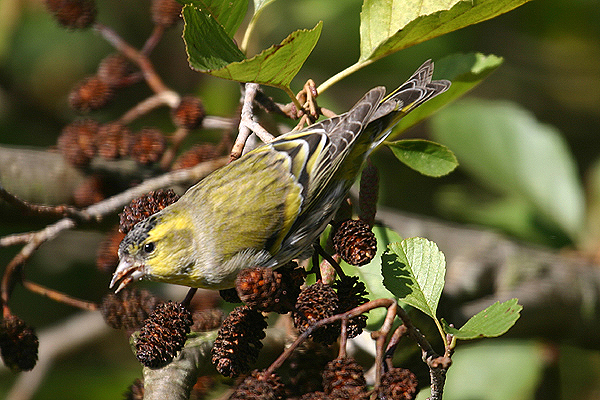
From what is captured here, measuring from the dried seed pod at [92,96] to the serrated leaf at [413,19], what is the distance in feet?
3.43

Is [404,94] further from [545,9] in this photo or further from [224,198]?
[545,9]

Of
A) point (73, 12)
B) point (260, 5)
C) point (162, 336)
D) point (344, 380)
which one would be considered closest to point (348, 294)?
point (344, 380)

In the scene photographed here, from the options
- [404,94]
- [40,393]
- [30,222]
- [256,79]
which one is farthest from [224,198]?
[40,393]

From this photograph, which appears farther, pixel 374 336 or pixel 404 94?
pixel 404 94

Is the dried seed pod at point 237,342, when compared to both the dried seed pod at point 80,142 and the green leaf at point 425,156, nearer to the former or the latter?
the green leaf at point 425,156

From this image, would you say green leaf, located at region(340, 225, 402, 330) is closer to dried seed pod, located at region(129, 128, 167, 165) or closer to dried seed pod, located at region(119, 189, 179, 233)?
dried seed pod, located at region(119, 189, 179, 233)

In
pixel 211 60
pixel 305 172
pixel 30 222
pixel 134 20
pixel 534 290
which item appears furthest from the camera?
pixel 134 20

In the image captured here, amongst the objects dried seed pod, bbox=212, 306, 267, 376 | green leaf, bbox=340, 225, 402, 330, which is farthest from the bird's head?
green leaf, bbox=340, 225, 402, 330

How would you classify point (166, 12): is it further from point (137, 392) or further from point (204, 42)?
point (137, 392)

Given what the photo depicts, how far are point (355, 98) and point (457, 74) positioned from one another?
7.36ft

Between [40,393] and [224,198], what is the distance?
1.57 metres

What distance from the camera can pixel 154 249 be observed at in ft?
5.33

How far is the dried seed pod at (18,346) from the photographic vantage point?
1546 millimetres

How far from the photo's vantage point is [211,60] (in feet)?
4.17
